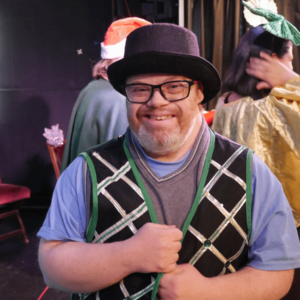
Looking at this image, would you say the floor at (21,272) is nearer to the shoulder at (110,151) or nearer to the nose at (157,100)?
the shoulder at (110,151)

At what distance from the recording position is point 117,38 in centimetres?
187

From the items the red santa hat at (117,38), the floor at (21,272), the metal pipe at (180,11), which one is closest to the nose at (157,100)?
the red santa hat at (117,38)

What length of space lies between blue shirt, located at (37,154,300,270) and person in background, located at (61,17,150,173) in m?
0.79

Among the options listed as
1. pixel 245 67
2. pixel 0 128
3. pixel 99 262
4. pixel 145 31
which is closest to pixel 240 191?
pixel 99 262

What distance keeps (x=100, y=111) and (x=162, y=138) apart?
2.94 ft

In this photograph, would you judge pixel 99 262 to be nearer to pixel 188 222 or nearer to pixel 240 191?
pixel 188 222

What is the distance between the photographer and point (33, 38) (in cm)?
365

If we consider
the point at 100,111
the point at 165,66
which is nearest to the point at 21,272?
the point at 100,111

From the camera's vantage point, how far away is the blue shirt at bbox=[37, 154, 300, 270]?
2.81 feet

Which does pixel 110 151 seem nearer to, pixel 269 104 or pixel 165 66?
pixel 165 66

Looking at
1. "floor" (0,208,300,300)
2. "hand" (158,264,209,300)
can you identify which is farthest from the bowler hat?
"floor" (0,208,300,300)

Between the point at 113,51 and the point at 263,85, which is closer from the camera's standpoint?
the point at 263,85

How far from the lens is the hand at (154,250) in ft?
2.54

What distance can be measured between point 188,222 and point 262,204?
24 centimetres
